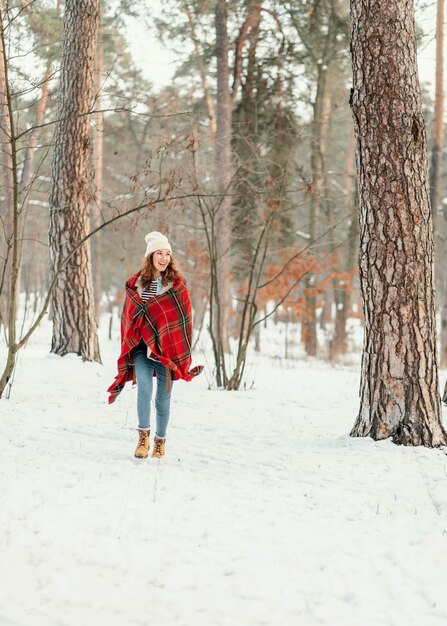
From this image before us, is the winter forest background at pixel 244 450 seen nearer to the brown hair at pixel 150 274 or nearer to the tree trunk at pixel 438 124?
the brown hair at pixel 150 274

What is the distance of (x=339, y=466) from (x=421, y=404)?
34.8 inches

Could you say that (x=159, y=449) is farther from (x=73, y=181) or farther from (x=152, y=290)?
(x=73, y=181)

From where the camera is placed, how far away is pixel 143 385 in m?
4.55

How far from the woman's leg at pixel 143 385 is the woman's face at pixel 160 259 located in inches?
25.8

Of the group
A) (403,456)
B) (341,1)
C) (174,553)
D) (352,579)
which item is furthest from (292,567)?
(341,1)

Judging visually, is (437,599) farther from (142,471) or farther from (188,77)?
(188,77)

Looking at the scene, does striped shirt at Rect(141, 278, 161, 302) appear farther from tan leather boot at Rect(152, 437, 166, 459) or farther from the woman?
tan leather boot at Rect(152, 437, 166, 459)

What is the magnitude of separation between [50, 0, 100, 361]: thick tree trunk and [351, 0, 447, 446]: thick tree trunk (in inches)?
190

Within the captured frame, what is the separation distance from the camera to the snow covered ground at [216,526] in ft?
8.20

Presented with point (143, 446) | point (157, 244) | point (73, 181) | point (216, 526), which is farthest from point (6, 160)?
point (216, 526)

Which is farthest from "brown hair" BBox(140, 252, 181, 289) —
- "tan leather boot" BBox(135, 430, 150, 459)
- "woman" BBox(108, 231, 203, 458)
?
"tan leather boot" BBox(135, 430, 150, 459)

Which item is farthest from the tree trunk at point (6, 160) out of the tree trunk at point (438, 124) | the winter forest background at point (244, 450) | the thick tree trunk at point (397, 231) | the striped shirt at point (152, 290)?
the tree trunk at point (438, 124)

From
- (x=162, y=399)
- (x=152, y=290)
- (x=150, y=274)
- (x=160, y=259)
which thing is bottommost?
(x=162, y=399)

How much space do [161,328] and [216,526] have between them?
1.75 m
